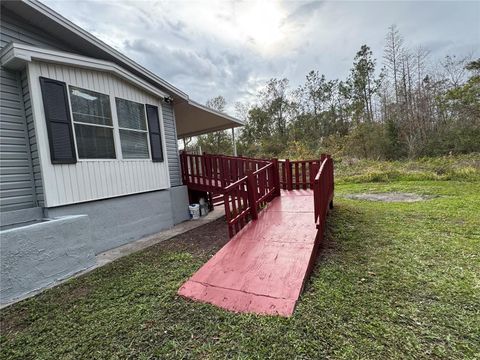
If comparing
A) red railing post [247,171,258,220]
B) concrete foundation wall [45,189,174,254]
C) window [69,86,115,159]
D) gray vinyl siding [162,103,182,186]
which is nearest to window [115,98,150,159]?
window [69,86,115,159]

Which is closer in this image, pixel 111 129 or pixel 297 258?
pixel 297 258

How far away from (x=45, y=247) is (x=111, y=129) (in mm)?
2602

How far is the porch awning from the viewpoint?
740 cm

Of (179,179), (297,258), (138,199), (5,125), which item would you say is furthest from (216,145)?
(297,258)

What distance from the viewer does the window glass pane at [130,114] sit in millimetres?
5281

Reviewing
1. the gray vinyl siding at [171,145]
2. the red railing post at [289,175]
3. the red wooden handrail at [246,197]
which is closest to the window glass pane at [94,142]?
the gray vinyl siding at [171,145]

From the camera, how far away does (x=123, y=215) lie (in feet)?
17.1

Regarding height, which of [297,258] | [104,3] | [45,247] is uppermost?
[104,3]

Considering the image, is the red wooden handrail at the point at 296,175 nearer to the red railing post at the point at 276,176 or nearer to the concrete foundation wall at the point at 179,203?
the red railing post at the point at 276,176

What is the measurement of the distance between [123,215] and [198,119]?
16.0 feet

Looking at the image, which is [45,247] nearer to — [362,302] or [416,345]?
[362,302]

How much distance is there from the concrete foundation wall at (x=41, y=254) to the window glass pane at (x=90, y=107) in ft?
6.53

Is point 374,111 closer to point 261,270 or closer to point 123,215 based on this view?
point 123,215

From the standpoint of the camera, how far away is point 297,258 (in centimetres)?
287
